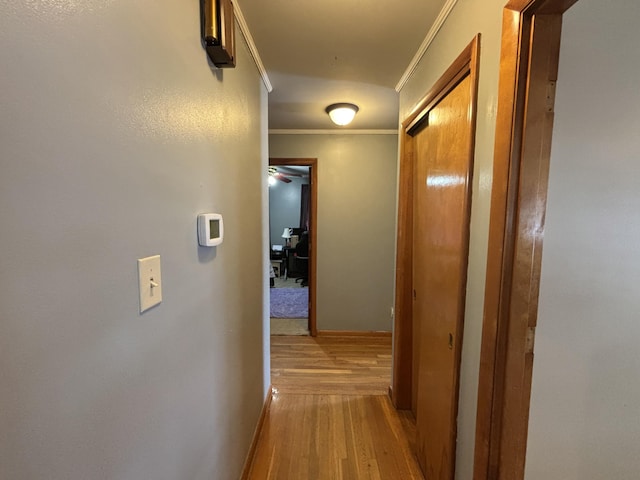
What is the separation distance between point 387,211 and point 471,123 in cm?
217

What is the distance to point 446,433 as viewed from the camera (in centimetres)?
133

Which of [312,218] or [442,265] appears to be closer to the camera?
[442,265]

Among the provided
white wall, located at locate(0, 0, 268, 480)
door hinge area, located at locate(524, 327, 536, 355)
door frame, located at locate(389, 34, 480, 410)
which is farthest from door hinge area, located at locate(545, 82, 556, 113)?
white wall, located at locate(0, 0, 268, 480)

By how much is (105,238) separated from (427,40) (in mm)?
1724

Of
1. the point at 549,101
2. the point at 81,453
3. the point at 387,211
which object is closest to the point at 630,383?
the point at 549,101

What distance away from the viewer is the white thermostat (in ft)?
3.34

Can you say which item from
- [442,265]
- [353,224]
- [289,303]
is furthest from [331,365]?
[289,303]

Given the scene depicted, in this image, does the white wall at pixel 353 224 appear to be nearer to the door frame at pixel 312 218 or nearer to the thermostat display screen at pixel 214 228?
the door frame at pixel 312 218

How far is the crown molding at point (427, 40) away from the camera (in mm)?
1299

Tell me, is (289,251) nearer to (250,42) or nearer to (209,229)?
(250,42)

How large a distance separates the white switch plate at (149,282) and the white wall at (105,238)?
0.02 meters

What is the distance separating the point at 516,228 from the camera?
0.88 m

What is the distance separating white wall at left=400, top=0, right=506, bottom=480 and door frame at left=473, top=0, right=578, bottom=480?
2.9 inches

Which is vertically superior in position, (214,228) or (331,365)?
(214,228)
